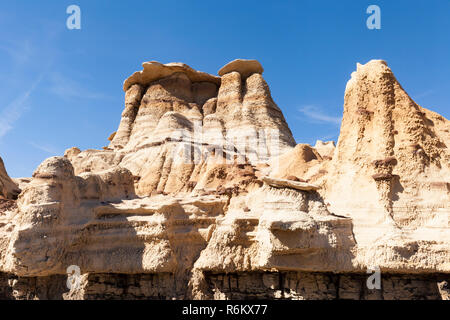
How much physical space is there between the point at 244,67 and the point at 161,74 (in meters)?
7.39

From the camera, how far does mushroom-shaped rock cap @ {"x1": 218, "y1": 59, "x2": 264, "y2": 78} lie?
1314 inches

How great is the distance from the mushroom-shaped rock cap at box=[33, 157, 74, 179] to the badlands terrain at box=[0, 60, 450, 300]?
37 millimetres

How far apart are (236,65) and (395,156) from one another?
81.5 ft

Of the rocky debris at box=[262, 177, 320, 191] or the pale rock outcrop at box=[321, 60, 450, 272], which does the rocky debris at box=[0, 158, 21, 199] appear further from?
the pale rock outcrop at box=[321, 60, 450, 272]

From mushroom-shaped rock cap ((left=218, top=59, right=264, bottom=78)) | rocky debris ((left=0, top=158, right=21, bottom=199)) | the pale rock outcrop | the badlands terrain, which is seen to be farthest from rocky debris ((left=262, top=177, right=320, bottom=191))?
mushroom-shaped rock cap ((left=218, top=59, right=264, bottom=78))

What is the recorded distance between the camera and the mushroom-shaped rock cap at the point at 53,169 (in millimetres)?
10195

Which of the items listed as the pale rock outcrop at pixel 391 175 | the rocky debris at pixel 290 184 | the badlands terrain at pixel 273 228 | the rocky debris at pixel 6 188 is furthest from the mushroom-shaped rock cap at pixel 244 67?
the rocky debris at pixel 290 184

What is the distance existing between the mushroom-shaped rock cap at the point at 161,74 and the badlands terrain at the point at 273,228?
2171cm

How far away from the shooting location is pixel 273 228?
911cm

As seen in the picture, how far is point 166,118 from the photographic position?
26.2m

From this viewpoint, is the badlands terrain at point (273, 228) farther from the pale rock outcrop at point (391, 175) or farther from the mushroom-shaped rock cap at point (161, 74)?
the mushroom-shaped rock cap at point (161, 74)

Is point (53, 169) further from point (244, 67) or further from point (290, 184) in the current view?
point (244, 67)
